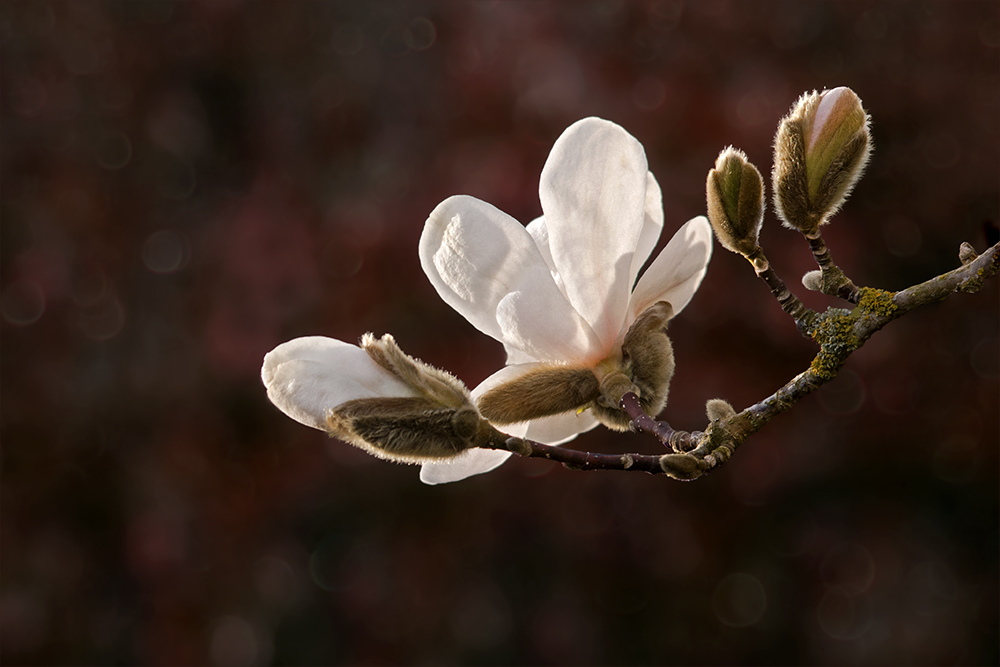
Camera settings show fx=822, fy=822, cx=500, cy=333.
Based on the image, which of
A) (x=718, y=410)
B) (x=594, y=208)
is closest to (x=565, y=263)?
(x=594, y=208)

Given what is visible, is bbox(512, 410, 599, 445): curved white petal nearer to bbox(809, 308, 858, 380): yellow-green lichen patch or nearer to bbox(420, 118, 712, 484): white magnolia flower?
bbox(420, 118, 712, 484): white magnolia flower

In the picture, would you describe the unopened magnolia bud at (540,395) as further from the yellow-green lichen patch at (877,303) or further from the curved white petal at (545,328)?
the yellow-green lichen patch at (877,303)

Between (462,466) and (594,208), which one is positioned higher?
(594,208)

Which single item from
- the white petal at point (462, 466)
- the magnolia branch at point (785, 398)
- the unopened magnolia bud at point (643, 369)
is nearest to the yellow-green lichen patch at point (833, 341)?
the magnolia branch at point (785, 398)

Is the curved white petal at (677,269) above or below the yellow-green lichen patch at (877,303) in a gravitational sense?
above

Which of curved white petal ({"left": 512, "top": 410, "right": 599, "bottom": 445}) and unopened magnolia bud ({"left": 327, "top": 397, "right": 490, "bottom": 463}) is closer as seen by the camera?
unopened magnolia bud ({"left": 327, "top": 397, "right": 490, "bottom": 463})

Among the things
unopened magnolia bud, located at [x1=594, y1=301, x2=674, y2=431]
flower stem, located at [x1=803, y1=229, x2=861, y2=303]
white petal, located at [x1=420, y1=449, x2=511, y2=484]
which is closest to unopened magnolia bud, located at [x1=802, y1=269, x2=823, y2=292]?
flower stem, located at [x1=803, y1=229, x2=861, y2=303]

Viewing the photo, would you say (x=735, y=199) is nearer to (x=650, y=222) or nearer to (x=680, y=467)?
(x=650, y=222)
